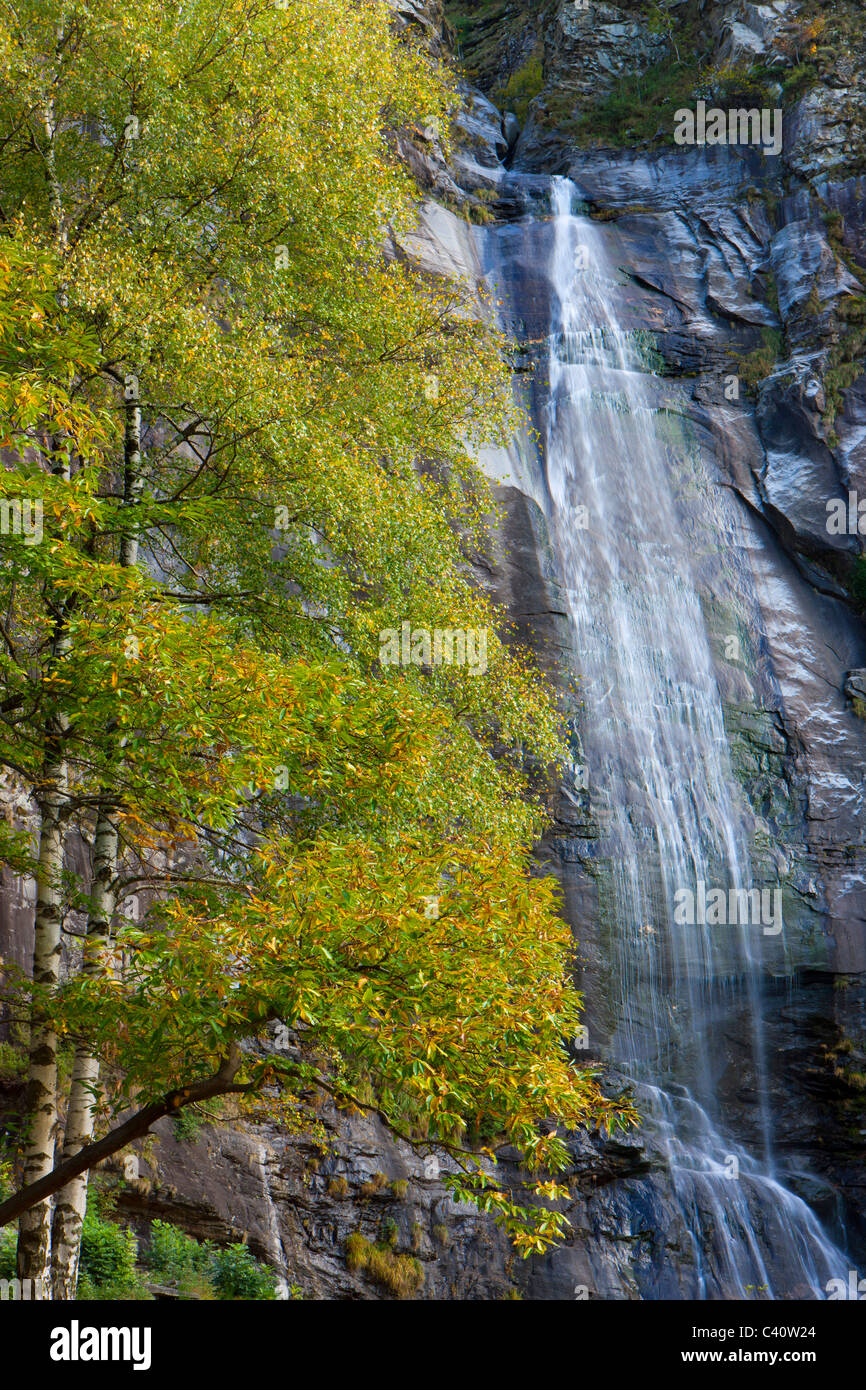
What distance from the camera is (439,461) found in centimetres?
1270

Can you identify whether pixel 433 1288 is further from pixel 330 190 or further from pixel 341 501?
pixel 330 190

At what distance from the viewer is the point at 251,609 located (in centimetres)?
973

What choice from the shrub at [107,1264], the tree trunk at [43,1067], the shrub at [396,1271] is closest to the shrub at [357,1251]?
the shrub at [396,1271]

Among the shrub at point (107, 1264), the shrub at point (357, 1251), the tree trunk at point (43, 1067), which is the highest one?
the tree trunk at point (43, 1067)

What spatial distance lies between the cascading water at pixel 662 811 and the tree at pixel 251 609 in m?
9.31

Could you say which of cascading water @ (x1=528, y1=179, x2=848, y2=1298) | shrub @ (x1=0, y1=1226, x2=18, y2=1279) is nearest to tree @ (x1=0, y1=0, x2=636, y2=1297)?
shrub @ (x1=0, y1=1226, x2=18, y2=1279)

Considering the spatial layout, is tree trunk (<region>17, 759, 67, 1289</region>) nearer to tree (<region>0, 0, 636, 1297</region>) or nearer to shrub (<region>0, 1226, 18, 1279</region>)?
tree (<region>0, 0, 636, 1297</region>)

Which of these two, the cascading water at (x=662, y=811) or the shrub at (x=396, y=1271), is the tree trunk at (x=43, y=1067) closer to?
the shrub at (x=396, y=1271)

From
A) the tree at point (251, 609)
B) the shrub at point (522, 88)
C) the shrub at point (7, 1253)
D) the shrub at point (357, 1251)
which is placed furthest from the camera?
the shrub at point (522, 88)

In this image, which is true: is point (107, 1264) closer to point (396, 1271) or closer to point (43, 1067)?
point (43, 1067)

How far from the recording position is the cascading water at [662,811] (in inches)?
715

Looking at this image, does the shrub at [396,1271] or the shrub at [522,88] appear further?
the shrub at [522,88]

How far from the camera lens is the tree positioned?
5453mm

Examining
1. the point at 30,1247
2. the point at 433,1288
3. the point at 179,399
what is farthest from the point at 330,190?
the point at 433,1288
